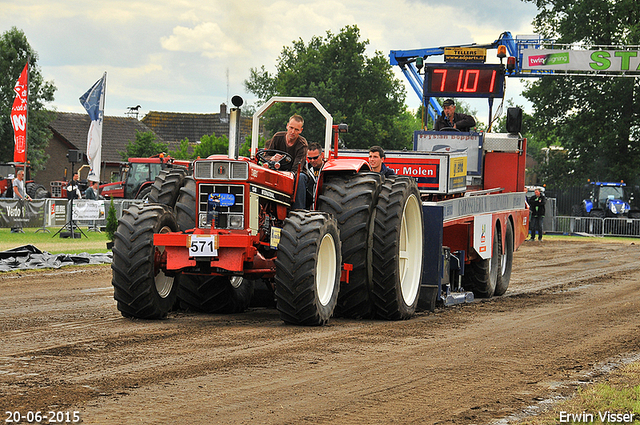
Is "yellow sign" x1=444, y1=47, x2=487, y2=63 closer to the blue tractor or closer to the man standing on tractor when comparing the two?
the man standing on tractor

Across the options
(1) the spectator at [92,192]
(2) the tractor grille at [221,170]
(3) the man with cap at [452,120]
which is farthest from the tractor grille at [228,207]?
(1) the spectator at [92,192]

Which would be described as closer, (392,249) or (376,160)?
(392,249)

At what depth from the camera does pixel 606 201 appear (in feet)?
129

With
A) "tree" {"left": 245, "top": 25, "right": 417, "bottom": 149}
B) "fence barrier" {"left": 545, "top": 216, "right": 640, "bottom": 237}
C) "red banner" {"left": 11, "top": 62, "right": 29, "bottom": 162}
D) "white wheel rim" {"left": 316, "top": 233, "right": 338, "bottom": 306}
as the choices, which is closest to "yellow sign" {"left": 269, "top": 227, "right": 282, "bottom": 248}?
"white wheel rim" {"left": 316, "top": 233, "right": 338, "bottom": 306}

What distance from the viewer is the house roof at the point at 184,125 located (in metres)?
68.3

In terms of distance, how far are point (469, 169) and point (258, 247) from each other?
6.53m

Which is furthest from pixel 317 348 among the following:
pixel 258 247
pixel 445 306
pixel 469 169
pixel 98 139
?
pixel 98 139

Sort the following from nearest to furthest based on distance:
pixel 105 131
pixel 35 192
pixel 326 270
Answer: pixel 326 270
pixel 35 192
pixel 105 131

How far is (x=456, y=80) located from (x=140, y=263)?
8.31 m

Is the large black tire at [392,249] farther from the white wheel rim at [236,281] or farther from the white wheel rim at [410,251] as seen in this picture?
the white wheel rim at [236,281]

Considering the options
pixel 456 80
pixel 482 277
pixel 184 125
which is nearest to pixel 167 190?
pixel 482 277

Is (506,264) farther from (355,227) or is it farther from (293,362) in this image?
(293,362)

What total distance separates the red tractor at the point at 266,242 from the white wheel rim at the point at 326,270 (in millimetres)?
10

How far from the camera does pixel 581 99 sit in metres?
45.7
